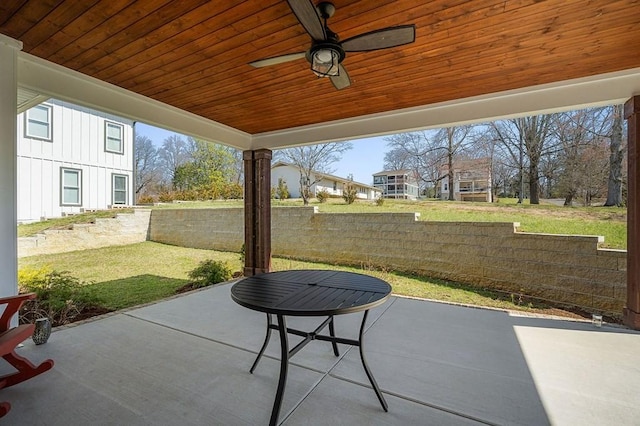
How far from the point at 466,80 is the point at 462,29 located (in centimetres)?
102

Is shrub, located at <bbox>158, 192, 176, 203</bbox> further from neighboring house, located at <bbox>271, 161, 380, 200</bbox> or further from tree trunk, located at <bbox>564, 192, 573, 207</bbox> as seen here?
tree trunk, located at <bbox>564, 192, 573, 207</bbox>

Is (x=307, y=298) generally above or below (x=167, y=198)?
below

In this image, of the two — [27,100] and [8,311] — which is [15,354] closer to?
[8,311]

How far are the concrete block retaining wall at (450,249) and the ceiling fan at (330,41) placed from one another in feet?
14.9

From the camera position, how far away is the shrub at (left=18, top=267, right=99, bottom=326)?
11.5 feet

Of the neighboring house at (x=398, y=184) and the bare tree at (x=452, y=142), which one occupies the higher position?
the bare tree at (x=452, y=142)

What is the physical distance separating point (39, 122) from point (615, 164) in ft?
47.5

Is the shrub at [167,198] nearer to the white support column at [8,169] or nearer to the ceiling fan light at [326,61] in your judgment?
the white support column at [8,169]

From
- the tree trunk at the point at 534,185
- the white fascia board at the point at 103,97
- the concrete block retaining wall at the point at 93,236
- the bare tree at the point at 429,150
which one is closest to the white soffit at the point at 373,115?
the white fascia board at the point at 103,97

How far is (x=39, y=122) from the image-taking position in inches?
325

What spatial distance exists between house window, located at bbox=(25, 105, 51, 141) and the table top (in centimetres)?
979

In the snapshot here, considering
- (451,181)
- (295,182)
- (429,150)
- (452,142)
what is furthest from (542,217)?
(295,182)

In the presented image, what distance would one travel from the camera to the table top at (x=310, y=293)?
1.67 m

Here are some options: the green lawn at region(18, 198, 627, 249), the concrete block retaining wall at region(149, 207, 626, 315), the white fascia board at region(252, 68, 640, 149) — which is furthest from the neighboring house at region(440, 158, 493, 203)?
the white fascia board at region(252, 68, 640, 149)
